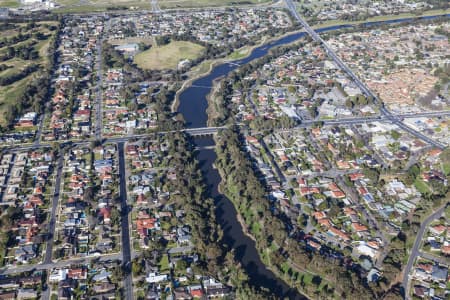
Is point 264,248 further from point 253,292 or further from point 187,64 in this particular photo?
point 187,64

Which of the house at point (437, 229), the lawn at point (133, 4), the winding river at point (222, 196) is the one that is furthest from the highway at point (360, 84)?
the lawn at point (133, 4)

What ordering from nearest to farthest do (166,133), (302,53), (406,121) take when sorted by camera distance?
(166,133) → (406,121) → (302,53)

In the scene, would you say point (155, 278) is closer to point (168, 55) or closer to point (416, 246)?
point (416, 246)

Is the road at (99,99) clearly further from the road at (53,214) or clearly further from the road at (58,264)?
the road at (58,264)

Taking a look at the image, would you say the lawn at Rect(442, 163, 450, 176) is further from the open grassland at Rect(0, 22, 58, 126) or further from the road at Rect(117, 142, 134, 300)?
the open grassland at Rect(0, 22, 58, 126)

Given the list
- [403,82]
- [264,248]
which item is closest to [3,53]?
[264,248]

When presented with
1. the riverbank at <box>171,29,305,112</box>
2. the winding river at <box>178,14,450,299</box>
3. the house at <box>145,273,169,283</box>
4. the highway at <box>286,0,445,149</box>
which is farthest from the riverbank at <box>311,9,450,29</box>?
the house at <box>145,273,169,283</box>
